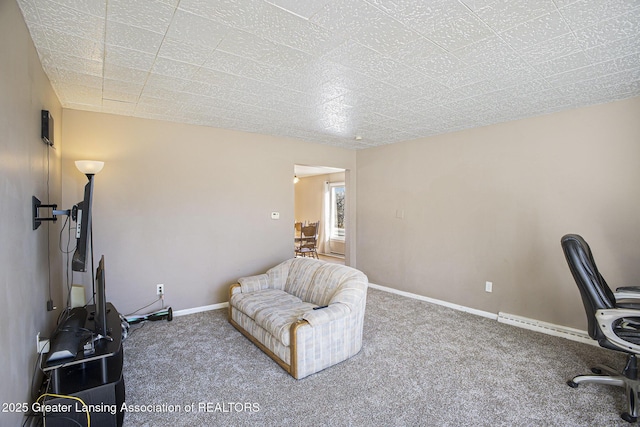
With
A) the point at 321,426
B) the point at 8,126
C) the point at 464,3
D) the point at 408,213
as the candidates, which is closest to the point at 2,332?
the point at 8,126

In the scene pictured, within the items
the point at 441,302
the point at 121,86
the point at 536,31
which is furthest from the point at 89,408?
the point at 441,302

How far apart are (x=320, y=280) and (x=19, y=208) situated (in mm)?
2438

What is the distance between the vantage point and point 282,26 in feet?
5.69

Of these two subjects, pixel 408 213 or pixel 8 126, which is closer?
pixel 8 126

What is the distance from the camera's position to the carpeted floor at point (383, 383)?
1.99m

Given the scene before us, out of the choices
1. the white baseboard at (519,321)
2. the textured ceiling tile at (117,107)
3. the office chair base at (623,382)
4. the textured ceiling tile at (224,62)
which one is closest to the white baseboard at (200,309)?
the white baseboard at (519,321)

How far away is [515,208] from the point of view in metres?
3.56

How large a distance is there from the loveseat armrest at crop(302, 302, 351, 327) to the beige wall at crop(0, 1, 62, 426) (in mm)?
1740

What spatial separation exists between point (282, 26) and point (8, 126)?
153 cm

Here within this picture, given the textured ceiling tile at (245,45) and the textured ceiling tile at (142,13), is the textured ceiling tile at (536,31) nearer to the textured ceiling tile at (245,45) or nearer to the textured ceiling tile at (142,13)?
the textured ceiling tile at (245,45)

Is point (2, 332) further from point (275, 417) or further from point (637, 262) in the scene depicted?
point (637, 262)

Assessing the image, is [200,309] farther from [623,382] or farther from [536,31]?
[536,31]

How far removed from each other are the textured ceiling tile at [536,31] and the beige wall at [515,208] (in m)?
1.83

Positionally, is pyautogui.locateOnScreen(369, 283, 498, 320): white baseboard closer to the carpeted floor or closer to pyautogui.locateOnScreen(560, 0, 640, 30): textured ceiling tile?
the carpeted floor
